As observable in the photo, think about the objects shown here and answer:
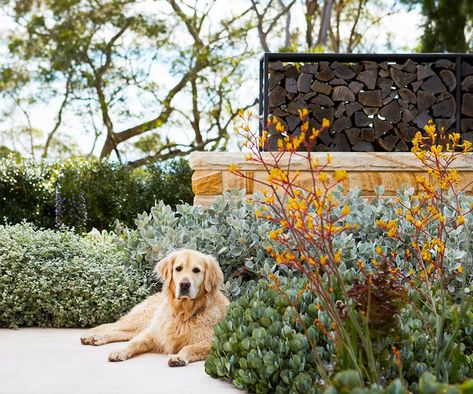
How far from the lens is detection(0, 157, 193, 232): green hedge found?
1013 centimetres

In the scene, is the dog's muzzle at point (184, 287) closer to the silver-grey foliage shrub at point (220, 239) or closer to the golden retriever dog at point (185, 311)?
the golden retriever dog at point (185, 311)

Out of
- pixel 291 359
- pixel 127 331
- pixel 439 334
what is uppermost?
pixel 439 334

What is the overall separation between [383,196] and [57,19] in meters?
11.9

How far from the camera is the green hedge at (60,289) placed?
540 cm

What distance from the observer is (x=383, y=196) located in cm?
668

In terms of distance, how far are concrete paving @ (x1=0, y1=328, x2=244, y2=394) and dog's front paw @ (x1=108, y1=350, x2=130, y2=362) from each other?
4cm

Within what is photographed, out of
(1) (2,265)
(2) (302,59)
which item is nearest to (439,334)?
(1) (2,265)

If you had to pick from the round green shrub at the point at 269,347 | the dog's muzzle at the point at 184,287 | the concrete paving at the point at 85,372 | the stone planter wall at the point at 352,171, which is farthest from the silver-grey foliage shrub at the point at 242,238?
the round green shrub at the point at 269,347

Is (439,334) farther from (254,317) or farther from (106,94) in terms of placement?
(106,94)

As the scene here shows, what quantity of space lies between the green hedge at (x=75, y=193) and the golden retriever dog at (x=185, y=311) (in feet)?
18.3

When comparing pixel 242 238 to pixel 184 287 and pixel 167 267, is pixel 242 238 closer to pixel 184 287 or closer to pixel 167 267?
pixel 167 267

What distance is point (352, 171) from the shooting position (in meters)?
6.64

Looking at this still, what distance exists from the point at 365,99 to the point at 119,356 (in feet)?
13.3

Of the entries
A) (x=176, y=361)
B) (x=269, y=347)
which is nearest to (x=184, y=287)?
(x=176, y=361)
